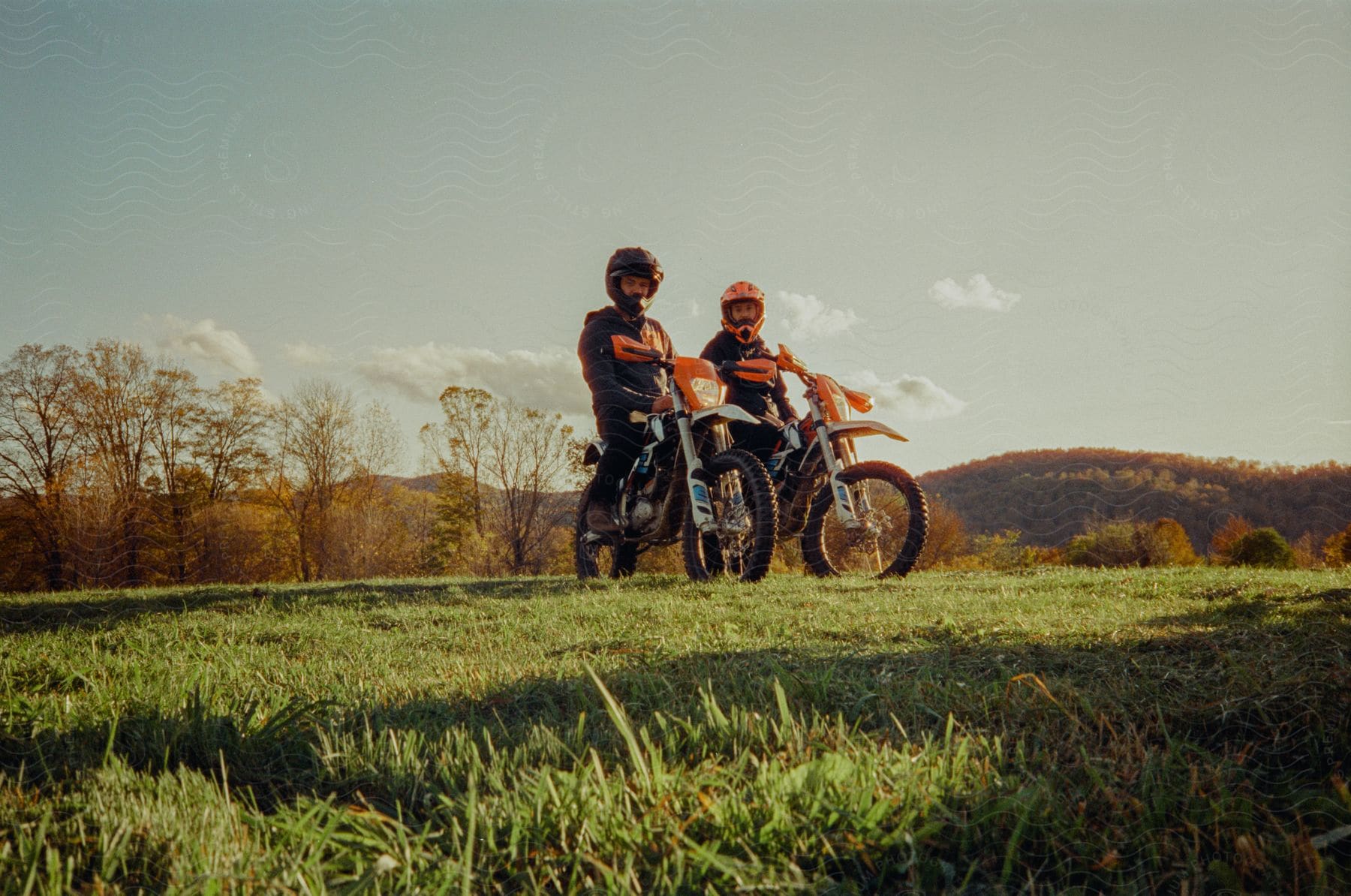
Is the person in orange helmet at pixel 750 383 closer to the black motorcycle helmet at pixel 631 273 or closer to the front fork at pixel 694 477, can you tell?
the black motorcycle helmet at pixel 631 273

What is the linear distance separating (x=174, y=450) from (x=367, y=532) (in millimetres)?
8544

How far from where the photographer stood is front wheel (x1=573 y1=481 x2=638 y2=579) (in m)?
7.31

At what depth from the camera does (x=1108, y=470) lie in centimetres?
2328

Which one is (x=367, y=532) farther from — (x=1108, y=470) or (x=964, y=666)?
(x=964, y=666)

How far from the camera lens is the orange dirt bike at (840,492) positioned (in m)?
5.95

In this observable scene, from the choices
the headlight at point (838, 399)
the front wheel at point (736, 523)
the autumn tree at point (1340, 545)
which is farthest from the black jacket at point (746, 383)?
the autumn tree at point (1340, 545)

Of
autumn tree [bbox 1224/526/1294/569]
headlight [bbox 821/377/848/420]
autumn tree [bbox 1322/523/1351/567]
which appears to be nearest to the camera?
headlight [bbox 821/377/848/420]

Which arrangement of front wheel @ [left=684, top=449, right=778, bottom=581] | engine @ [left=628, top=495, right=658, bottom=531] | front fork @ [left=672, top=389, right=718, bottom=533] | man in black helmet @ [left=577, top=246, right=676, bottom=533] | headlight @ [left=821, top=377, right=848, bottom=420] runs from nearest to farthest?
front wheel @ [left=684, top=449, right=778, bottom=581] < front fork @ [left=672, top=389, right=718, bottom=533] < headlight @ [left=821, top=377, right=848, bottom=420] < engine @ [left=628, top=495, right=658, bottom=531] < man in black helmet @ [left=577, top=246, right=676, bottom=533]

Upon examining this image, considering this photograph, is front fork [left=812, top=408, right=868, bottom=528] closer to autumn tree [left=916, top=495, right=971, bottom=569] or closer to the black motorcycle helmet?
the black motorcycle helmet

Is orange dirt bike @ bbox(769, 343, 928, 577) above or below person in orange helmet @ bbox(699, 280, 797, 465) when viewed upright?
below

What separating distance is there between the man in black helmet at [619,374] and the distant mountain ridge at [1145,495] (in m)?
12.1

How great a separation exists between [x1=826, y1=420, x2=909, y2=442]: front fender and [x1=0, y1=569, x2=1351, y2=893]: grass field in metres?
3.69

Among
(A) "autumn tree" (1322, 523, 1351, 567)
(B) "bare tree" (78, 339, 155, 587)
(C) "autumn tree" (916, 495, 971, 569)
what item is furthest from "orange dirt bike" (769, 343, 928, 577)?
(B) "bare tree" (78, 339, 155, 587)

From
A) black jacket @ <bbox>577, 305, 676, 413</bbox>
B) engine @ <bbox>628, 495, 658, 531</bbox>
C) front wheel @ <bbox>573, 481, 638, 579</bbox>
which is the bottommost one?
front wheel @ <bbox>573, 481, 638, 579</bbox>
